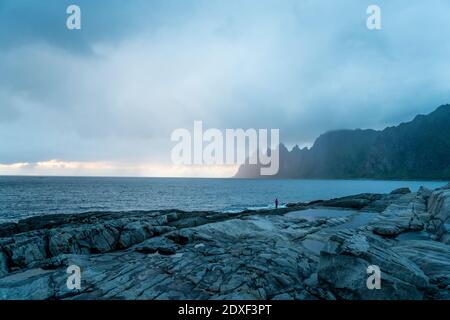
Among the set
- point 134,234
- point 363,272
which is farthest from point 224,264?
point 134,234

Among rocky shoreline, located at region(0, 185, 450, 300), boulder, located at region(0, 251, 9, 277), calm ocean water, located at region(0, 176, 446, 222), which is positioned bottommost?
calm ocean water, located at region(0, 176, 446, 222)

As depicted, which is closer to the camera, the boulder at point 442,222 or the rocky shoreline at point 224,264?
the rocky shoreline at point 224,264

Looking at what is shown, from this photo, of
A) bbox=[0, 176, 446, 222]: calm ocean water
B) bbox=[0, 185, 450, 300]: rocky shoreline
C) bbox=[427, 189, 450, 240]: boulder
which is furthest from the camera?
bbox=[0, 176, 446, 222]: calm ocean water

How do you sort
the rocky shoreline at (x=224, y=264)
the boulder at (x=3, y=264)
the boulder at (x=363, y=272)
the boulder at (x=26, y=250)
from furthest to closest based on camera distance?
the boulder at (x=26, y=250) < the boulder at (x=3, y=264) < the rocky shoreline at (x=224, y=264) < the boulder at (x=363, y=272)

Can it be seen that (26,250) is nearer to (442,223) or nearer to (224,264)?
(224,264)

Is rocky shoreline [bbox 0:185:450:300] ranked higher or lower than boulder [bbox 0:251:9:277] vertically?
higher

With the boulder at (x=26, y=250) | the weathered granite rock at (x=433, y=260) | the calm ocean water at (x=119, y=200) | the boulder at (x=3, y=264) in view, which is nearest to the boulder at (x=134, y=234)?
the boulder at (x=26, y=250)

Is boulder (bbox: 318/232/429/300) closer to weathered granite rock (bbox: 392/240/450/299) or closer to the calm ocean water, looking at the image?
weathered granite rock (bbox: 392/240/450/299)

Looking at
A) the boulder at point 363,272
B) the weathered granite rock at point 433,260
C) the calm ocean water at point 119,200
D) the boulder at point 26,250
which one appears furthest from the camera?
→ the calm ocean water at point 119,200

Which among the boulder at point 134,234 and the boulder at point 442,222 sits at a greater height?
the boulder at point 442,222

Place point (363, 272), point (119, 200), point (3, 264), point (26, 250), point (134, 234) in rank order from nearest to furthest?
point (363, 272), point (3, 264), point (26, 250), point (134, 234), point (119, 200)

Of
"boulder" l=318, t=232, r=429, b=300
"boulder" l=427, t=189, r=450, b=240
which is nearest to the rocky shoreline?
"boulder" l=318, t=232, r=429, b=300

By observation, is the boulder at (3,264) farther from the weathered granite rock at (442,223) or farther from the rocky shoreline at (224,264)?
the weathered granite rock at (442,223)
